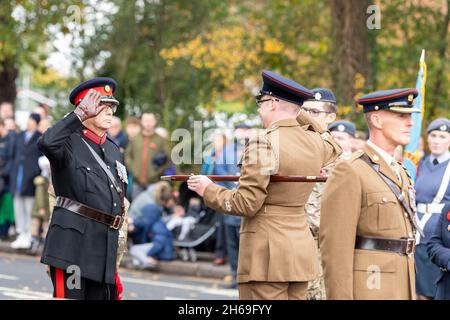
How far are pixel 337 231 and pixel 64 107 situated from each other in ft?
54.3

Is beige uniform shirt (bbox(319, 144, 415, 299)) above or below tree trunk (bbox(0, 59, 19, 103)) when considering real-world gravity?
below

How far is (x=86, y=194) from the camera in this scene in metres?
7.25

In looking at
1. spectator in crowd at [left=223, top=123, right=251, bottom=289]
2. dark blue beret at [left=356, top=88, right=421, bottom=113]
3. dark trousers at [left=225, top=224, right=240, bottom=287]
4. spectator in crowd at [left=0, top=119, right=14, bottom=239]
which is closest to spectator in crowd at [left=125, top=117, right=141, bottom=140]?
spectator in crowd at [left=0, top=119, right=14, bottom=239]

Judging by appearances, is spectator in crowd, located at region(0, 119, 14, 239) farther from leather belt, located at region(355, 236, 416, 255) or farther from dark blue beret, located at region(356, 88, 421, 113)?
leather belt, located at region(355, 236, 416, 255)

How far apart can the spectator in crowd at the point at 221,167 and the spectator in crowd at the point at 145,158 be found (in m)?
1.11

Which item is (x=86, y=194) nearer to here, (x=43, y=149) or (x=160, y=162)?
(x=43, y=149)

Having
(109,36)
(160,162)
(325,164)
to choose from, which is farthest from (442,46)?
(325,164)

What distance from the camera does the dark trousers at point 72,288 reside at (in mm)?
7117

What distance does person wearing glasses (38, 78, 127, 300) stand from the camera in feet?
23.3

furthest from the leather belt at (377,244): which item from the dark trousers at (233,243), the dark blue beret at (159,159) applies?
the dark blue beret at (159,159)

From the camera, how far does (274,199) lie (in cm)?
646

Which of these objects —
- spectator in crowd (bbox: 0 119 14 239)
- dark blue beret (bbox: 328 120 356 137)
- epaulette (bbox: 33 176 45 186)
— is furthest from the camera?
spectator in crowd (bbox: 0 119 14 239)

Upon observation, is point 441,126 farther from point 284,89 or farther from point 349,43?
point 349,43

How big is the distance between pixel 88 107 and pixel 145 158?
8655 millimetres
